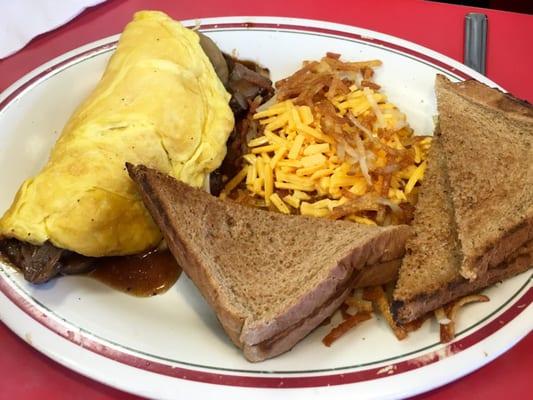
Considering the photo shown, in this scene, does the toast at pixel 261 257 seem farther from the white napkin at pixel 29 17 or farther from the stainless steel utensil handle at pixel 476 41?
the white napkin at pixel 29 17

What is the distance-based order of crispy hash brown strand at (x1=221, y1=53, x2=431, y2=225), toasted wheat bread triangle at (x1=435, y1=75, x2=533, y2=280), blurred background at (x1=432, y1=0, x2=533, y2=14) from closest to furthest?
toasted wheat bread triangle at (x1=435, y1=75, x2=533, y2=280), crispy hash brown strand at (x1=221, y1=53, x2=431, y2=225), blurred background at (x1=432, y1=0, x2=533, y2=14)

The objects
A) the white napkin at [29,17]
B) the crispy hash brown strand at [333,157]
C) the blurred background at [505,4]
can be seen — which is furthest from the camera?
the blurred background at [505,4]

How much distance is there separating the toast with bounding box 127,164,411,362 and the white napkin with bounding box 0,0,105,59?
1.40 metres

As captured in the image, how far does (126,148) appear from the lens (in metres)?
1.81

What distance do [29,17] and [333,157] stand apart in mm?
1680

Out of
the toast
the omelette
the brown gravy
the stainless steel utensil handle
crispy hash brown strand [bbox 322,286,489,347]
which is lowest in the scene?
crispy hash brown strand [bbox 322,286,489,347]

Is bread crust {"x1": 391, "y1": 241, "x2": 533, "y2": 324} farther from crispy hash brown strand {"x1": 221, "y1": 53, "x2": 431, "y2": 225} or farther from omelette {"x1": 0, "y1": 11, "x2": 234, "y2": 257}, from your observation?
omelette {"x1": 0, "y1": 11, "x2": 234, "y2": 257}

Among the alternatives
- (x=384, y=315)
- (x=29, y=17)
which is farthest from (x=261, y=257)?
(x=29, y=17)

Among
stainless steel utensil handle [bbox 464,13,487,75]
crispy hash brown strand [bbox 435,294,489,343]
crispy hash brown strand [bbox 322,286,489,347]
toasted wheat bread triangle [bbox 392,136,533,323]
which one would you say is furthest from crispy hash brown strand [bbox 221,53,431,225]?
stainless steel utensil handle [bbox 464,13,487,75]

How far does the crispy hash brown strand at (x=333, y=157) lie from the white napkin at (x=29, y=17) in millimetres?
1191

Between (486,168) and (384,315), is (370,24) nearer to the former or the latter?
(486,168)

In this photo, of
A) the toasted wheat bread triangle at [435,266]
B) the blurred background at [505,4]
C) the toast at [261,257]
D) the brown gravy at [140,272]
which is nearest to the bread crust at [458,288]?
the toasted wheat bread triangle at [435,266]

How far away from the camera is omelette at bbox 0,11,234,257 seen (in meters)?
1.72

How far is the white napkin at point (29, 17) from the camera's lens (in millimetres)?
2736
